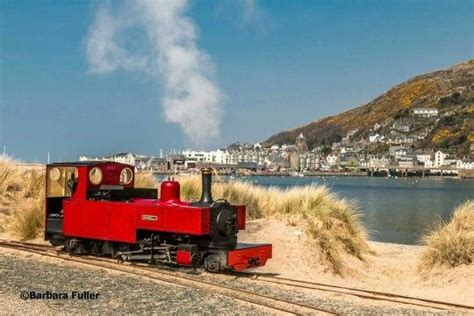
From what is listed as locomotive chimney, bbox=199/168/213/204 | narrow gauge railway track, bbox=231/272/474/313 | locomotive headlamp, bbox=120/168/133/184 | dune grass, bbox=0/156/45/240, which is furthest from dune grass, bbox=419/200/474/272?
dune grass, bbox=0/156/45/240

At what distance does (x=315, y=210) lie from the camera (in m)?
17.5

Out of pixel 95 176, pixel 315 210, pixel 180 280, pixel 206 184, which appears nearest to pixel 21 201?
pixel 95 176

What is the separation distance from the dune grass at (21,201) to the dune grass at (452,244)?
9.76 metres

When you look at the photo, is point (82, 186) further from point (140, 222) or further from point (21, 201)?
point (21, 201)

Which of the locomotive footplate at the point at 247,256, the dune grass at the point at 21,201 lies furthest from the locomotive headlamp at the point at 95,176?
the dune grass at the point at 21,201

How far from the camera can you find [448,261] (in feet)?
43.6

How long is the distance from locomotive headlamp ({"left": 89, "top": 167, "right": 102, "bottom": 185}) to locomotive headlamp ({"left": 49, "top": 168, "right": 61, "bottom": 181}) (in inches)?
50.0

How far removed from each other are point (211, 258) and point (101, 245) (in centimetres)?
278

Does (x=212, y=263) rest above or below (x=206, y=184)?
below

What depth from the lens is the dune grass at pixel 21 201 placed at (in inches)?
647

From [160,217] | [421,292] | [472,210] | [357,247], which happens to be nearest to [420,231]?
[357,247]

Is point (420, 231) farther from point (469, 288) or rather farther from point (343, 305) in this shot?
point (343, 305)

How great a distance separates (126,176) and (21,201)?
827 centimetres

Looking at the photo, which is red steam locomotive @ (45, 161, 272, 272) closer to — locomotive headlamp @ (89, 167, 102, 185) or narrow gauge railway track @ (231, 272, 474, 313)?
locomotive headlamp @ (89, 167, 102, 185)
